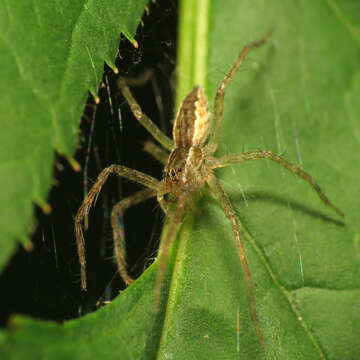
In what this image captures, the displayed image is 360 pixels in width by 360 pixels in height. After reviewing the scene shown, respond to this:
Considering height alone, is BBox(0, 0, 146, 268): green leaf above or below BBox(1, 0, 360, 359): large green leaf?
above

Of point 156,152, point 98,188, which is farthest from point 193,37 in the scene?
point 98,188

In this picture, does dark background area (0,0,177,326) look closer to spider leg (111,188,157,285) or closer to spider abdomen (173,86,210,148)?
spider leg (111,188,157,285)

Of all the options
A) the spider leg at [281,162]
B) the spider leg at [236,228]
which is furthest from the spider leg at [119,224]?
the spider leg at [281,162]

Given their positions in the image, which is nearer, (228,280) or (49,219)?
(49,219)

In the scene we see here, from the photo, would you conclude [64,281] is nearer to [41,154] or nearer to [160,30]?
[41,154]

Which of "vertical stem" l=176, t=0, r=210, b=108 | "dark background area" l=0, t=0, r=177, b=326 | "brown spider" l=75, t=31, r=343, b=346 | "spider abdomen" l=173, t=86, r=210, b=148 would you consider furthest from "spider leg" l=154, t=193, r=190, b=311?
"vertical stem" l=176, t=0, r=210, b=108

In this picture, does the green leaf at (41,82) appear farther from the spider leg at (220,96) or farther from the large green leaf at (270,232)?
the spider leg at (220,96)

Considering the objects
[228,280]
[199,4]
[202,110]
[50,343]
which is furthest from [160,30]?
[50,343]

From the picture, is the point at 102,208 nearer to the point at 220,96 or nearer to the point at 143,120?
the point at 143,120
